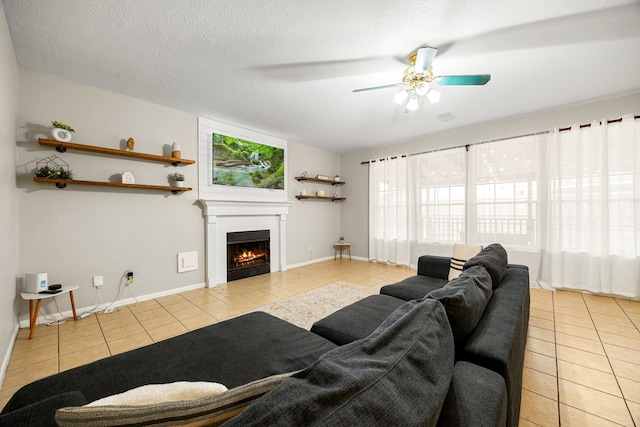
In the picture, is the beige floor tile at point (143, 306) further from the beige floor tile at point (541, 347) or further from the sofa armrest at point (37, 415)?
the beige floor tile at point (541, 347)

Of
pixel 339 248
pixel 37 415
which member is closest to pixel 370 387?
pixel 37 415

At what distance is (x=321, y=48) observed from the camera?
2.32 meters

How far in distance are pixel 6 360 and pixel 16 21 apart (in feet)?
8.69

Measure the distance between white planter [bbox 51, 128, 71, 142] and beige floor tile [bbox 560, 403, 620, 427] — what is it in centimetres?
473

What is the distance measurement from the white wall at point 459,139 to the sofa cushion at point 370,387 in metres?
4.37

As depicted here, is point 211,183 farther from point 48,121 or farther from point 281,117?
point 48,121

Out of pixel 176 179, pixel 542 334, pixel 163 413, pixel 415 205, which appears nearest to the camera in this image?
pixel 163 413

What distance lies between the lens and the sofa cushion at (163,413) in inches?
18.5

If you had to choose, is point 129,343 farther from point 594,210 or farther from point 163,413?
point 594,210

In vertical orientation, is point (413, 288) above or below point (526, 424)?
above

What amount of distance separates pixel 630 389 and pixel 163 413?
9.20ft

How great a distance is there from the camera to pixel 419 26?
2.04 meters

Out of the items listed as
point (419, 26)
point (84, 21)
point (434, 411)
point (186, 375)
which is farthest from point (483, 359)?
point (84, 21)

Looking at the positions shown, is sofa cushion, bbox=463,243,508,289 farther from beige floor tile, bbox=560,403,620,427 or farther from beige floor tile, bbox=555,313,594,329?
beige floor tile, bbox=555,313,594,329
